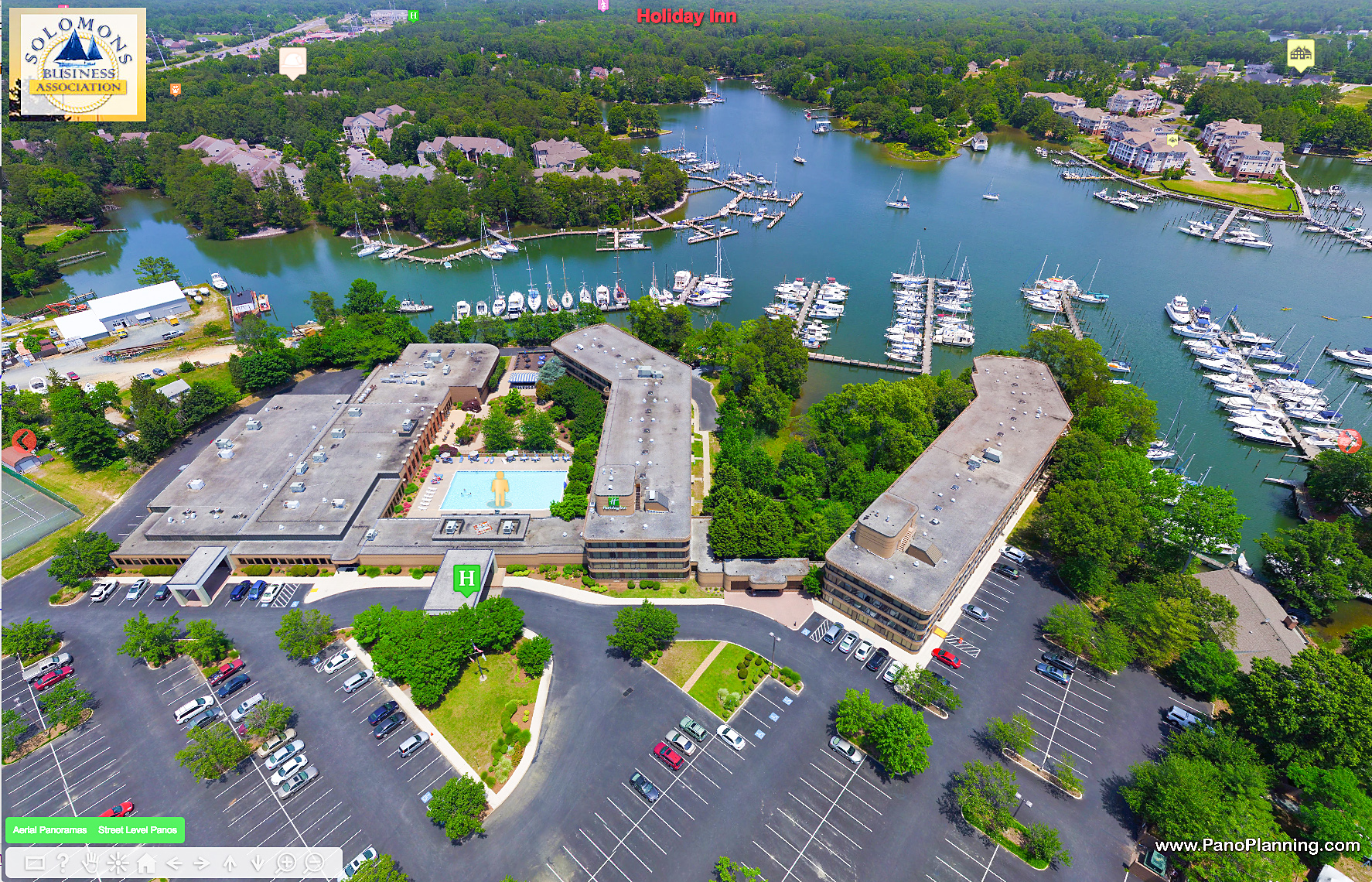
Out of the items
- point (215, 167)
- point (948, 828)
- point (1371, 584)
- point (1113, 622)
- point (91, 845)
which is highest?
point (215, 167)

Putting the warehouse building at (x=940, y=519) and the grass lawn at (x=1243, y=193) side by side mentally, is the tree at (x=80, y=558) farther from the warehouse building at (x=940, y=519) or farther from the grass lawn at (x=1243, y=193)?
the grass lawn at (x=1243, y=193)

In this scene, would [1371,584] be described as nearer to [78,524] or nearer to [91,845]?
[91,845]

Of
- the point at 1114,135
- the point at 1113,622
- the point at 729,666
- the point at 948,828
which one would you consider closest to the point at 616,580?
the point at 729,666

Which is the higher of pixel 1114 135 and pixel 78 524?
pixel 1114 135

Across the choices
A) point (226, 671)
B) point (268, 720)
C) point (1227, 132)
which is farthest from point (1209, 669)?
point (1227, 132)

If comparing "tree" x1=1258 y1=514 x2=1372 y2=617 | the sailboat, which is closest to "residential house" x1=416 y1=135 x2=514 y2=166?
the sailboat

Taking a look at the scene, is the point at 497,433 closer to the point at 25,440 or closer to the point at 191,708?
the point at 191,708
